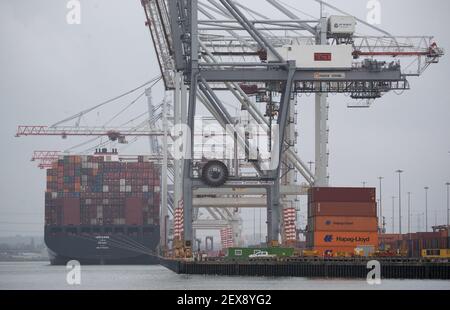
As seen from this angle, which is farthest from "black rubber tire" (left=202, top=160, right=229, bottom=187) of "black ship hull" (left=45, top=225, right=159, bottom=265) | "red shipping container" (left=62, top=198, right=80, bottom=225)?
"red shipping container" (left=62, top=198, right=80, bottom=225)

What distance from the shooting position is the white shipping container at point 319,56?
75.6m

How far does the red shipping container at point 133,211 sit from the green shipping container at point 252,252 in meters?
60.6

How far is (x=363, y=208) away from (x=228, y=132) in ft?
31.8

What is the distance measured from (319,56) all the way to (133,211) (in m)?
70.7

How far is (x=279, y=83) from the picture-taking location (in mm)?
77375

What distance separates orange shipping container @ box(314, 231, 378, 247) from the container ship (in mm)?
67408

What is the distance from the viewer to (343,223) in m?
76.8

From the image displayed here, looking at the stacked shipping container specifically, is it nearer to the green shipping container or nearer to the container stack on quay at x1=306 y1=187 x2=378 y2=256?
the green shipping container

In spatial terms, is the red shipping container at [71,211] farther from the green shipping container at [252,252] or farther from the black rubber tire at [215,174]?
the black rubber tire at [215,174]

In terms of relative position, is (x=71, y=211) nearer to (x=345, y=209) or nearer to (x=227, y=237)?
(x=227, y=237)

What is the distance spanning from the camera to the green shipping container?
79.9 m
